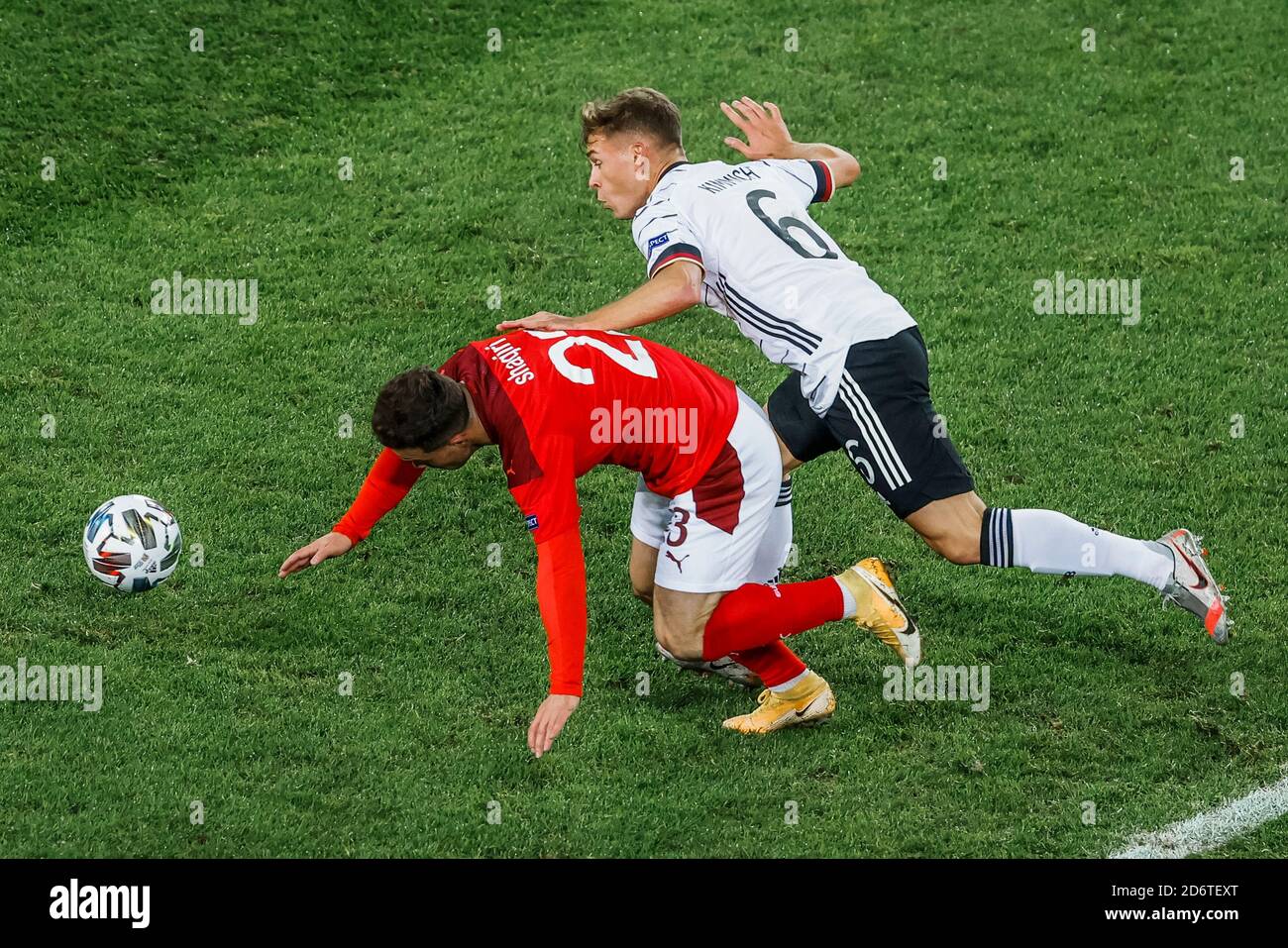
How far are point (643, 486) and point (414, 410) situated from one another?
1436 mm

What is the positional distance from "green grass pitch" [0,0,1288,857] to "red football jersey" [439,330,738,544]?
1.28 metres

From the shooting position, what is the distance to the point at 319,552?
6.11 metres

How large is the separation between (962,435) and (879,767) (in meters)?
2.61

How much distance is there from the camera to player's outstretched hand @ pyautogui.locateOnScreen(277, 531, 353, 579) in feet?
20.0

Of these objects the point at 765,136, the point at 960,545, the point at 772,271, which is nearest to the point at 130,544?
the point at 772,271

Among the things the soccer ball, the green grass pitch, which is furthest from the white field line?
the soccer ball

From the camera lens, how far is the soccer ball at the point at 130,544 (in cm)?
666

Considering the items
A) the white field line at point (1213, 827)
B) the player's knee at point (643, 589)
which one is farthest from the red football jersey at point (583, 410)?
the white field line at point (1213, 827)

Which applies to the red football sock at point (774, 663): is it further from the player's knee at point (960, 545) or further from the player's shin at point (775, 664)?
the player's knee at point (960, 545)

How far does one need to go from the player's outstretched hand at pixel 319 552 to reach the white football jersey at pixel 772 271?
157 centimetres

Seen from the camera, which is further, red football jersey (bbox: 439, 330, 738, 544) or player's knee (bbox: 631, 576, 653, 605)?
player's knee (bbox: 631, 576, 653, 605)

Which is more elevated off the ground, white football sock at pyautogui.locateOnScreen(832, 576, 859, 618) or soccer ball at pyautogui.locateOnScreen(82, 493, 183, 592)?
soccer ball at pyautogui.locateOnScreen(82, 493, 183, 592)

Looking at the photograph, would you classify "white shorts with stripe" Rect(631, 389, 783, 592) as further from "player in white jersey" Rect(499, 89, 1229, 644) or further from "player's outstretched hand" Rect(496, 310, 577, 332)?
"player's outstretched hand" Rect(496, 310, 577, 332)

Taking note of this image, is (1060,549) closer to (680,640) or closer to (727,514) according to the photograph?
(727,514)
